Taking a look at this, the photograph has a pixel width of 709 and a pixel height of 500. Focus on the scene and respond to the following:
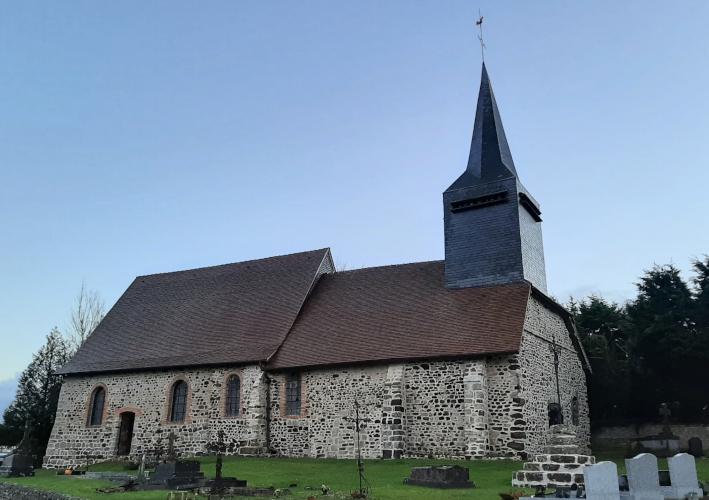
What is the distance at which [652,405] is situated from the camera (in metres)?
23.2

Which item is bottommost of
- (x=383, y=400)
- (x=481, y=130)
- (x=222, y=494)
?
(x=222, y=494)

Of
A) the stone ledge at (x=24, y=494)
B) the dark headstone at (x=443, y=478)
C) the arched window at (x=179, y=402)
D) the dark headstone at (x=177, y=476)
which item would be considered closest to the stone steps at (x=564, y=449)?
the dark headstone at (x=443, y=478)

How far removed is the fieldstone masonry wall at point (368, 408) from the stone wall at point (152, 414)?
4cm

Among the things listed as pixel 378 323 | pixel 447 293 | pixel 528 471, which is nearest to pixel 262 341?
pixel 378 323

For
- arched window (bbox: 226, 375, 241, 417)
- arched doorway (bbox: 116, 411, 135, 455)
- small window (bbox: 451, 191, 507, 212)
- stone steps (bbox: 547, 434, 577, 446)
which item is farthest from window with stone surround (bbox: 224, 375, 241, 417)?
stone steps (bbox: 547, 434, 577, 446)

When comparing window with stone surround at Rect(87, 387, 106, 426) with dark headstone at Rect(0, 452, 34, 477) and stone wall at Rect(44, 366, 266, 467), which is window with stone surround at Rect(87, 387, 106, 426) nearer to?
stone wall at Rect(44, 366, 266, 467)

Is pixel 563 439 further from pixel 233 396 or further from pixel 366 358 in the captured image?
pixel 233 396

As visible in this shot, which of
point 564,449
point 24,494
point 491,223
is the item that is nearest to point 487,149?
point 491,223

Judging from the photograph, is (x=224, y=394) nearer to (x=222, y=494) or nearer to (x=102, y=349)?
(x=102, y=349)

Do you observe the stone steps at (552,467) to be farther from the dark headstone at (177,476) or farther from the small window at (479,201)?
the small window at (479,201)

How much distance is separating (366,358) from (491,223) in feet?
21.5

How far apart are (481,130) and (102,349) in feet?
58.6

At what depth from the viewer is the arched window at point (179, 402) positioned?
21.4 metres

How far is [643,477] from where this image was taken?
842 centimetres
